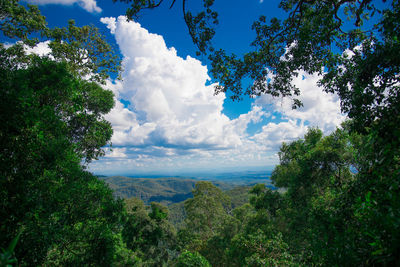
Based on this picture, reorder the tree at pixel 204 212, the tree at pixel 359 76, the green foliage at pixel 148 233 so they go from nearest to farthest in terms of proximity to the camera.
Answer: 1. the tree at pixel 359 76
2. the green foliage at pixel 148 233
3. the tree at pixel 204 212

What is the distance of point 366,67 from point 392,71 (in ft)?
1.38

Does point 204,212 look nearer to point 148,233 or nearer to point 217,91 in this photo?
point 148,233

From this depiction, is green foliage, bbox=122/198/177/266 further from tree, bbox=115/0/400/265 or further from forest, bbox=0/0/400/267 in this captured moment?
tree, bbox=115/0/400/265

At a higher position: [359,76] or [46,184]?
[359,76]

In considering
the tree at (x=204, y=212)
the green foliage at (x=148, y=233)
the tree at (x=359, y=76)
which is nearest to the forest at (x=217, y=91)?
the tree at (x=359, y=76)

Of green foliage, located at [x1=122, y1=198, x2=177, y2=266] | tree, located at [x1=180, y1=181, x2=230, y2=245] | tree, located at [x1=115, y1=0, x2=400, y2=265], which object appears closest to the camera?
tree, located at [x1=115, y1=0, x2=400, y2=265]

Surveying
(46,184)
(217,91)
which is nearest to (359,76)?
(217,91)

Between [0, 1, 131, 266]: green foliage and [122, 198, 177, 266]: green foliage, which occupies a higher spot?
[0, 1, 131, 266]: green foliage

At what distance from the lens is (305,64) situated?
18.8ft

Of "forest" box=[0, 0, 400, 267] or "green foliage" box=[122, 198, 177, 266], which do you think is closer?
"forest" box=[0, 0, 400, 267]

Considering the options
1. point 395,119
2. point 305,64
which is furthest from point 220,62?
point 395,119

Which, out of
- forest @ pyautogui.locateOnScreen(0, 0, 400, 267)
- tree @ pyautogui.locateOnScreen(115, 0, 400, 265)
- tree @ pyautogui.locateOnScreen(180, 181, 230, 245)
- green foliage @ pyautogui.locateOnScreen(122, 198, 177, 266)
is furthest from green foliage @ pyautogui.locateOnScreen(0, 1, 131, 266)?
tree @ pyautogui.locateOnScreen(180, 181, 230, 245)

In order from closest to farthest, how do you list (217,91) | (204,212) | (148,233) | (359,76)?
(359,76) → (217,91) → (148,233) → (204,212)

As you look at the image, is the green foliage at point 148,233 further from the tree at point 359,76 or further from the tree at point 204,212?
the tree at point 359,76
